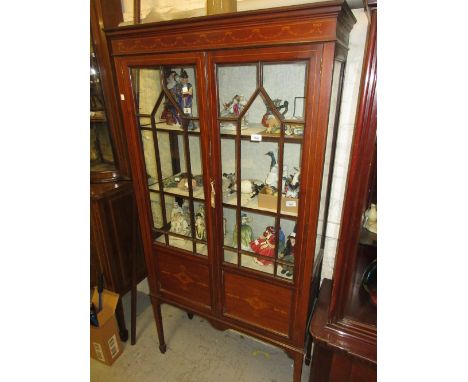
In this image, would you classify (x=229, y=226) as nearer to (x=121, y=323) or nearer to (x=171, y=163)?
(x=171, y=163)

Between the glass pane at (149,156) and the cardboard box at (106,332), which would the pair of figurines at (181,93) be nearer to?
the glass pane at (149,156)

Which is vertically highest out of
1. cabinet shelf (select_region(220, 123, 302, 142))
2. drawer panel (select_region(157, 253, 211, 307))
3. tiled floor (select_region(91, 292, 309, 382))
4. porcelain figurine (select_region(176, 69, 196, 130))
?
porcelain figurine (select_region(176, 69, 196, 130))

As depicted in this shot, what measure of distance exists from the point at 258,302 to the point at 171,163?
2.85 ft

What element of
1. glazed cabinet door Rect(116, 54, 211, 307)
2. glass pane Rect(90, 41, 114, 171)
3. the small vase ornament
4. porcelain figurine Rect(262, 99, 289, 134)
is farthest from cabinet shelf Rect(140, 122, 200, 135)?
the small vase ornament

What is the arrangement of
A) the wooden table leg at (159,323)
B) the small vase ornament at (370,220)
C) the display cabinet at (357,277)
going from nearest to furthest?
1. the display cabinet at (357,277)
2. the small vase ornament at (370,220)
3. the wooden table leg at (159,323)

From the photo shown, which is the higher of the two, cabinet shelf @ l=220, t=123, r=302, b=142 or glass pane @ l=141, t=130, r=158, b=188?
cabinet shelf @ l=220, t=123, r=302, b=142

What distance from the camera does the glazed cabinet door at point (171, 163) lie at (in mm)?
1249

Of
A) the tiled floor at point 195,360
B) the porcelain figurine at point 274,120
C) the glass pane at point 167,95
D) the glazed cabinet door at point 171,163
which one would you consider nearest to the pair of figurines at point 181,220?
the glazed cabinet door at point 171,163

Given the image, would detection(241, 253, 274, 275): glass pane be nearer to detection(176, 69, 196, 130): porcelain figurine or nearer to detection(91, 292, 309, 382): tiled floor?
detection(176, 69, 196, 130): porcelain figurine

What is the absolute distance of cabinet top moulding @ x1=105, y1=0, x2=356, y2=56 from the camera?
2.77 feet

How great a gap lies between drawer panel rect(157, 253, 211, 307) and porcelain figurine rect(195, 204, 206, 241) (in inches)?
5.7

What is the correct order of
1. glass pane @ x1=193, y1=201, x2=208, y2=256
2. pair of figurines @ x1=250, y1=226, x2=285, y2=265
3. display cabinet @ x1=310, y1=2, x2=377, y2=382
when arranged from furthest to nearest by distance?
glass pane @ x1=193, y1=201, x2=208, y2=256, pair of figurines @ x1=250, y1=226, x2=285, y2=265, display cabinet @ x1=310, y1=2, x2=377, y2=382

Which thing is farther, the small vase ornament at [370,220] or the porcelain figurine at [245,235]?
the porcelain figurine at [245,235]

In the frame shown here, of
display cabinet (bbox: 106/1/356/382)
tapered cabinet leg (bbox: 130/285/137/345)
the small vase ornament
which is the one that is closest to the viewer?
display cabinet (bbox: 106/1/356/382)
